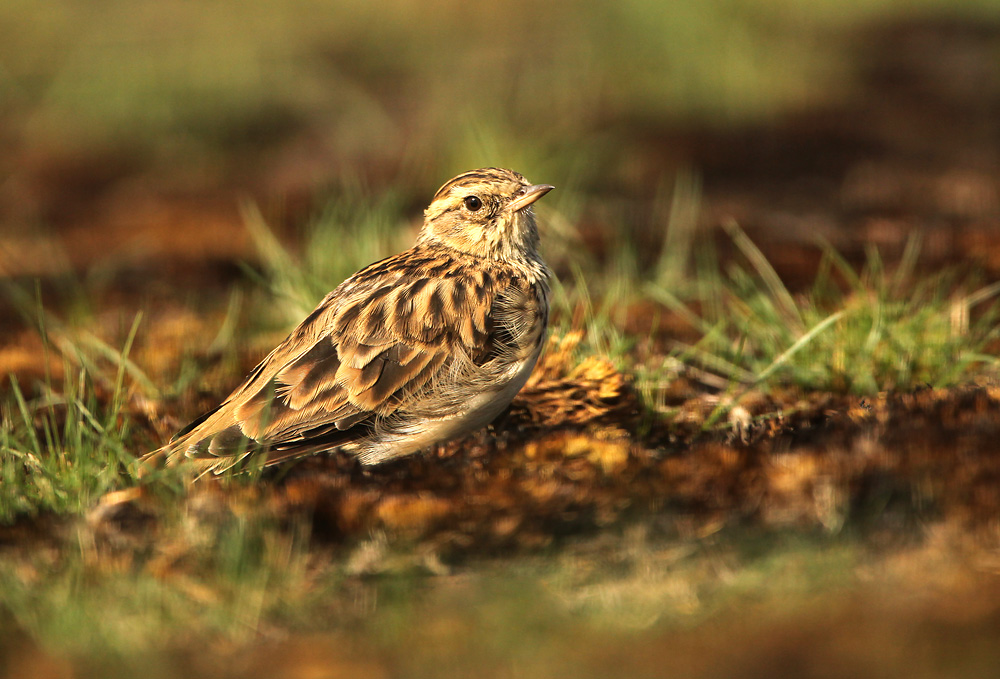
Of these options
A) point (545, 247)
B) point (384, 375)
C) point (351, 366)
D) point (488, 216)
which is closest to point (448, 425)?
point (384, 375)

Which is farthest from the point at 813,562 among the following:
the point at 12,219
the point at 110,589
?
the point at 12,219

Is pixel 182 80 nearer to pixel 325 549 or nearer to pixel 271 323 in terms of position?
pixel 271 323

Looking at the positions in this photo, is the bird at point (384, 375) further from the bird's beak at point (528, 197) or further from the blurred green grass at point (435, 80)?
the blurred green grass at point (435, 80)

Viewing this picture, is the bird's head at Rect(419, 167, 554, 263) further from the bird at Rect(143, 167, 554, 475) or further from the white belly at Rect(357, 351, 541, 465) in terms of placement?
the white belly at Rect(357, 351, 541, 465)

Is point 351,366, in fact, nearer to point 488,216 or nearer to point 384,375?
point 384,375

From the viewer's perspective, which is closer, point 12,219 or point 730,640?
point 730,640

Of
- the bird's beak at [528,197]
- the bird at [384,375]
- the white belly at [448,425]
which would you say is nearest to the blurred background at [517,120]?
the bird's beak at [528,197]

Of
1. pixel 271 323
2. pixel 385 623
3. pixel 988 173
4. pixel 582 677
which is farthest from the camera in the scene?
pixel 988 173
